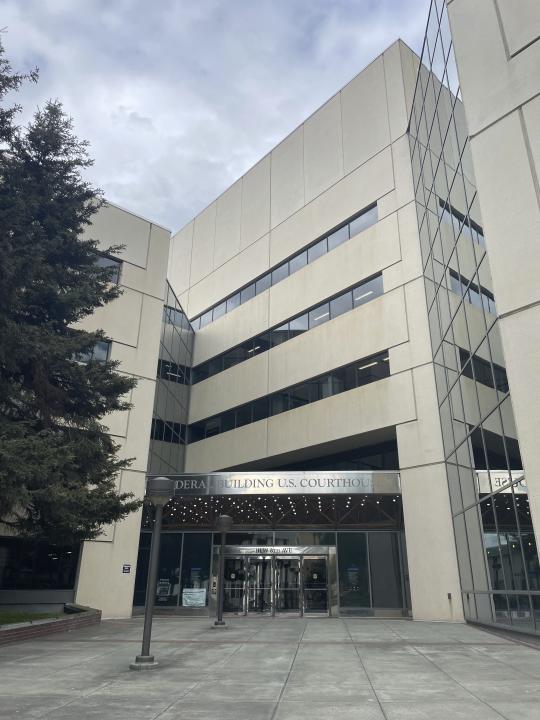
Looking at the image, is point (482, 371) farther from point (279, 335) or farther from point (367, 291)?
point (279, 335)

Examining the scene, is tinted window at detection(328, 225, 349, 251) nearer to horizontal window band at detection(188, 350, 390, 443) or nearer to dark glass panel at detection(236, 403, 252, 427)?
horizontal window band at detection(188, 350, 390, 443)

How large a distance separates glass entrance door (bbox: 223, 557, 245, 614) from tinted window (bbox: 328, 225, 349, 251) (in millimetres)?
15800

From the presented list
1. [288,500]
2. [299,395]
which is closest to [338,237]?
[299,395]

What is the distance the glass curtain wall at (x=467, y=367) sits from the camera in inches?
492

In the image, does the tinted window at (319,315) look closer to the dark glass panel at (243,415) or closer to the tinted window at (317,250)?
the tinted window at (317,250)

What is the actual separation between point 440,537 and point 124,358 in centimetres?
1516

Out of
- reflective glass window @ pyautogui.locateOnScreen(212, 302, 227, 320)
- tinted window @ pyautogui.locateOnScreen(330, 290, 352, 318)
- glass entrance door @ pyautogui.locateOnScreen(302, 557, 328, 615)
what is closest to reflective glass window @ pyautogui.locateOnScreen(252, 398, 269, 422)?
tinted window @ pyautogui.locateOnScreen(330, 290, 352, 318)

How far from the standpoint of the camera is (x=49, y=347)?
13.7 metres

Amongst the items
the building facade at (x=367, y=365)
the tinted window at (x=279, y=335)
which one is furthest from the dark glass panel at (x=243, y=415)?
the tinted window at (x=279, y=335)

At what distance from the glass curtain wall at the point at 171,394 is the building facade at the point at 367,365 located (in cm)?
19

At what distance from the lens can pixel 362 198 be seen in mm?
25500

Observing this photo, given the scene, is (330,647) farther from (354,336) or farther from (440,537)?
(354,336)

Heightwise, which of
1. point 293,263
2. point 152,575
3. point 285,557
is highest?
point 293,263

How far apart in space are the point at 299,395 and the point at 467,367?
10.6m
